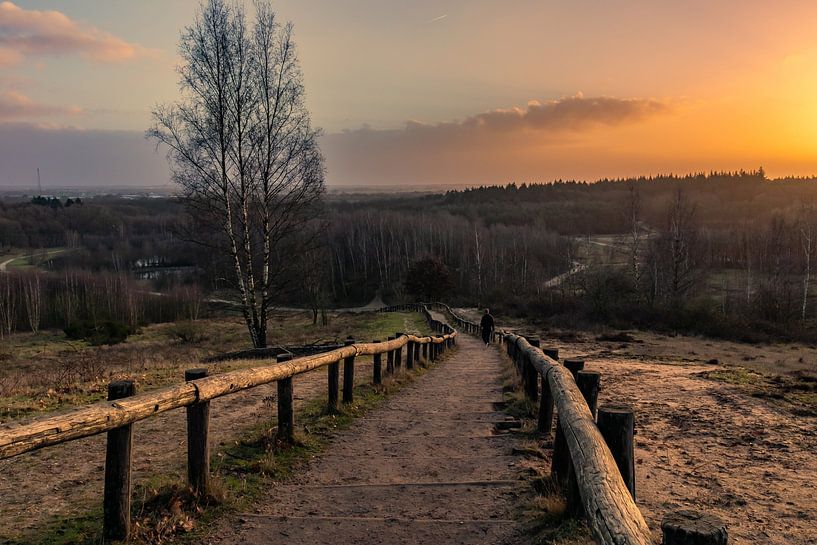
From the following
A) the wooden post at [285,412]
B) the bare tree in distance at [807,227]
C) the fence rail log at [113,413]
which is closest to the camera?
the fence rail log at [113,413]

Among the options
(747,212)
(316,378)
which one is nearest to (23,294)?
(316,378)

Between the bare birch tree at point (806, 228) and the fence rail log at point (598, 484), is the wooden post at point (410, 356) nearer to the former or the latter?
the fence rail log at point (598, 484)

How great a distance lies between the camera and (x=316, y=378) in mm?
12172

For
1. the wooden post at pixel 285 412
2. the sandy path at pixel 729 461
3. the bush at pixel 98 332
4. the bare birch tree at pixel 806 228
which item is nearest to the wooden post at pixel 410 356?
the sandy path at pixel 729 461

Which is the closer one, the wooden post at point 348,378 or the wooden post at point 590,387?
the wooden post at point 590,387

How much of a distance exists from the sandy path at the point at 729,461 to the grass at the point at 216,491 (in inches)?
146

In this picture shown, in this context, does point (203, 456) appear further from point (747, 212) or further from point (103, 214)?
point (103, 214)

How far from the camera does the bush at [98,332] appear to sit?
128 feet

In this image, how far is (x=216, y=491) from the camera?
15.9ft

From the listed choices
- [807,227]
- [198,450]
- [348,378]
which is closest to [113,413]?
[198,450]

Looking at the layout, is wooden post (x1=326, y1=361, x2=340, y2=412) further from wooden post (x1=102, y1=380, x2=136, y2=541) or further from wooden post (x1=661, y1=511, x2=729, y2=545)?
wooden post (x1=661, y1=511, x2=729, y2=545)

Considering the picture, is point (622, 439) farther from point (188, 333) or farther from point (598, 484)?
point (188, 333)

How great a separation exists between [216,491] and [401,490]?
1714 millimetres

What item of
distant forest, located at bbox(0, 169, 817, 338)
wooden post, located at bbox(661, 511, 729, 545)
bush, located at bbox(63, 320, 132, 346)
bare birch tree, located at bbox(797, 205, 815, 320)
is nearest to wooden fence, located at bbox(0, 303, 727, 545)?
wooden post, located at bbox(661, 511, 729, 545)
